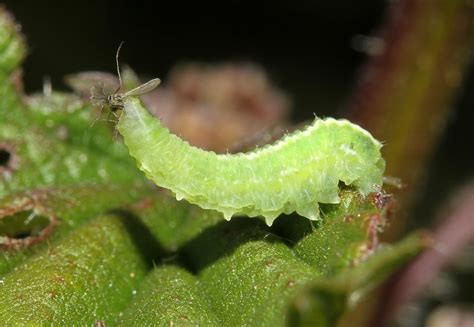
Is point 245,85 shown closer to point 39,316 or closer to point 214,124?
point 214,124

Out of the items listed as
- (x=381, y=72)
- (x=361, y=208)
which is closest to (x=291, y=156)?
(x=361, y=208)

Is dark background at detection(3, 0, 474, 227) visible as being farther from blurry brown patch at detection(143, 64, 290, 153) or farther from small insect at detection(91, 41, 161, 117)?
small insect at detection(91, 41, 161, 117)

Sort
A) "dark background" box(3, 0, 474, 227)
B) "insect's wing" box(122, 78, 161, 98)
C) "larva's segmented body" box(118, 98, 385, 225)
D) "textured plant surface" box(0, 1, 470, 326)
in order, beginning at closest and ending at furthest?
"textured plant surface" box(0, 1, 470, 326) → "larva's segmented body" box(118, 98, 385, 225) → "insect's wing" box(122, 78, 161, 98) → "dark background" box(3, 0, 474, 227)

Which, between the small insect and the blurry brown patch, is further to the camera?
the blurry brown patch

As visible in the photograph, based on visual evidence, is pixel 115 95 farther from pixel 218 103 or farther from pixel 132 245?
pixel 218 103

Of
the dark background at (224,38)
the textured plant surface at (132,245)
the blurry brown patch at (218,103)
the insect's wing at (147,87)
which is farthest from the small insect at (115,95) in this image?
the dark background at (224,38)

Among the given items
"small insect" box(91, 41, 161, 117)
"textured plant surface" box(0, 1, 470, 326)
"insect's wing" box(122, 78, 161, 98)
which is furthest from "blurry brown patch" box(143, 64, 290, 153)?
"insect's wing" box(122, 78, 161, 98)

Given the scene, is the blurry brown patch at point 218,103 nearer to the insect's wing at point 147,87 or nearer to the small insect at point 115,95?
the small insect at point 115,95
